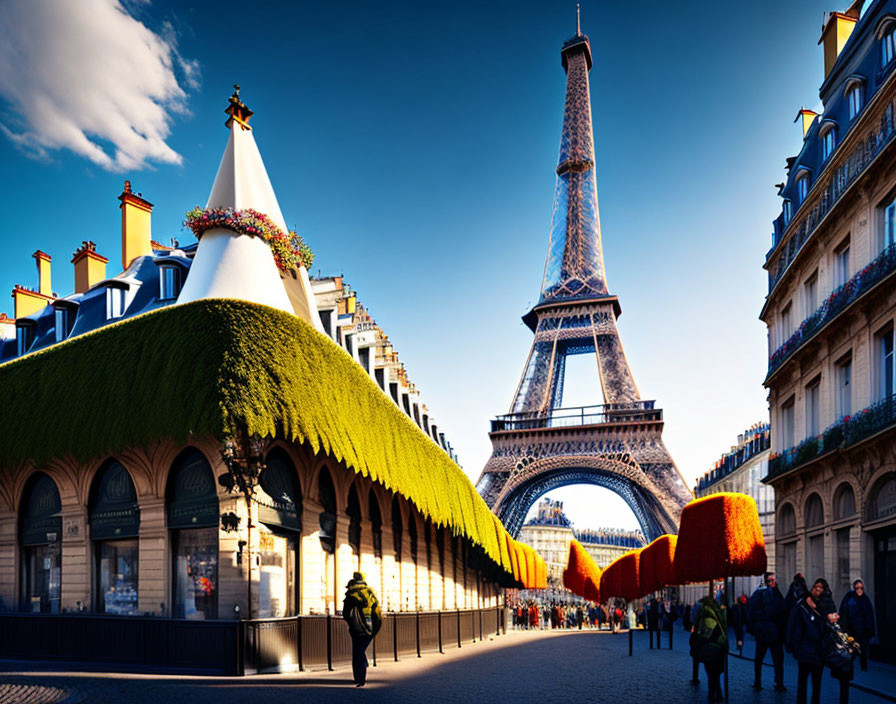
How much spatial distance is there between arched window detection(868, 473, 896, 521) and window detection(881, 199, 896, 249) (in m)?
5.92

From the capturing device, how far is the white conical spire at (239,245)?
20641mm

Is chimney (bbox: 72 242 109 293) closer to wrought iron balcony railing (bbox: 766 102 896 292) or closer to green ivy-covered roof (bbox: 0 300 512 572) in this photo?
green ivy-covered roof (bbox: 0 300 512 572)

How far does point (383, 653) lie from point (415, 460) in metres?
5.27

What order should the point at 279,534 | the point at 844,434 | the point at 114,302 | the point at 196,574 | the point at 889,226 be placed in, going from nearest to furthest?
the point at 196,574 → the point at 279,534 → the point at 889,226 → the point at 844,434 → the point at 114,302

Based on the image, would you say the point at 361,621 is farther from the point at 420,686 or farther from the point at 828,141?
the point at 828,141

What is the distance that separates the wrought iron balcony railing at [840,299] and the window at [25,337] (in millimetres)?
25385

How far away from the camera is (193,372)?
16.5m

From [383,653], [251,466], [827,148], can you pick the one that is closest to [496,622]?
[383,653]

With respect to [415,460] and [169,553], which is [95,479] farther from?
[415,460]

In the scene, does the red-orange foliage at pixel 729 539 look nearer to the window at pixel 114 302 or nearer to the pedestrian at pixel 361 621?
the pedestrian at pixel 361 621

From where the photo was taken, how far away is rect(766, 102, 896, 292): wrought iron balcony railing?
23.6 m

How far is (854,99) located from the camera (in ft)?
92.2

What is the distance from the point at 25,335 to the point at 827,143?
27.7 m

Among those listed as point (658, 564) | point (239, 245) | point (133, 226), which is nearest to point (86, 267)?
point (133, 226)
